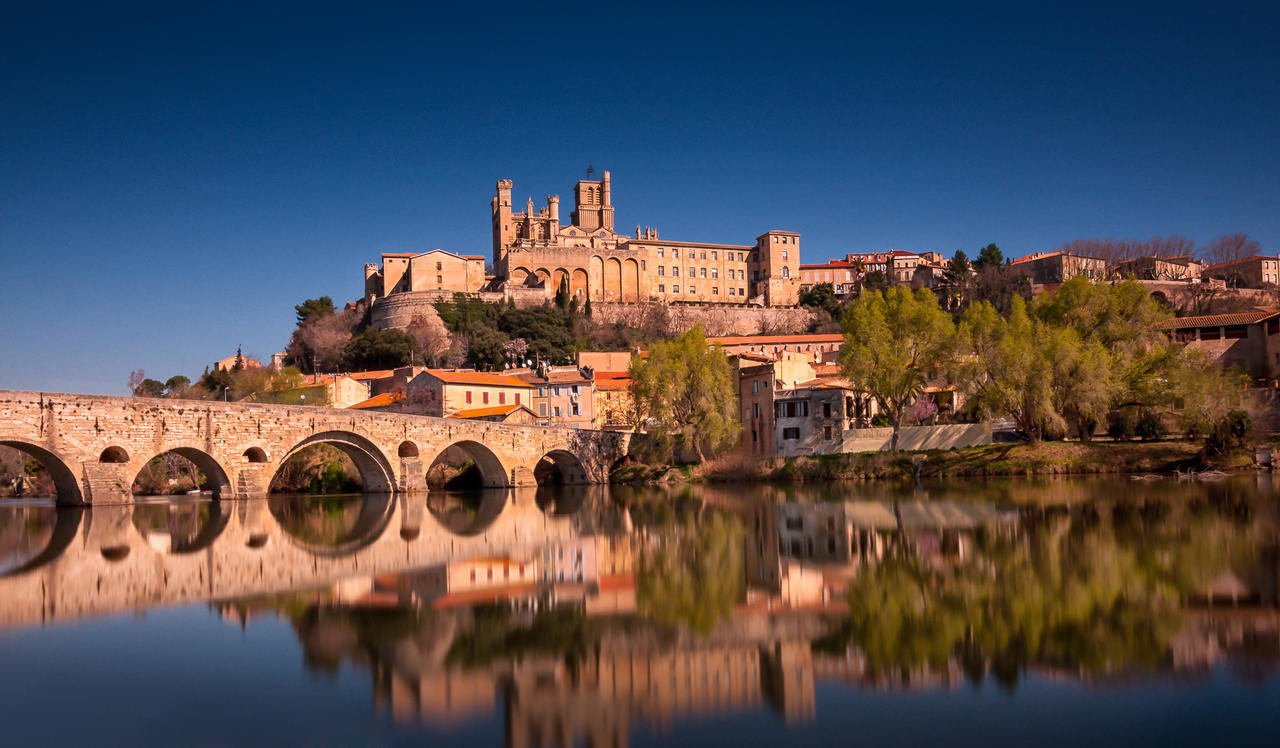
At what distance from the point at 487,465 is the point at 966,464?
23.0 metres

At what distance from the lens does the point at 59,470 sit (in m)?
30.7

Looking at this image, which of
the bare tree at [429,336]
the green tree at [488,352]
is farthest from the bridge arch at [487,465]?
the bare tree at [429,336]

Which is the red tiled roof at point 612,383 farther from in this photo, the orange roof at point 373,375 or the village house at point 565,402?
the orange roof at point 373,375

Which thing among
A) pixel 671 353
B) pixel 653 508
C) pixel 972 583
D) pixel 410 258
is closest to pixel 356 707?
pixel 972 583

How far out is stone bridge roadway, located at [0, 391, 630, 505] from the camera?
29547mm

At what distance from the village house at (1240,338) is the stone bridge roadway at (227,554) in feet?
148

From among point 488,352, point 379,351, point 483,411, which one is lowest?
point 483,411

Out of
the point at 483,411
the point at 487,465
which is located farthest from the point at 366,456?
the point at 483,411

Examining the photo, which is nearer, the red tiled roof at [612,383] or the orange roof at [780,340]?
the red tiled roof at [612,383]

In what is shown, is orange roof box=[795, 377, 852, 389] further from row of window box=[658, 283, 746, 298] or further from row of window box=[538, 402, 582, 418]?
row of window box=[658, 283, 746, 298]

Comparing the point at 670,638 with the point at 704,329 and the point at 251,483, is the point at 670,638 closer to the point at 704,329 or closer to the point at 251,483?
the point at 251,483

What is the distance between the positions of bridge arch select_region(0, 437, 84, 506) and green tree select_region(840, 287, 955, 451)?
31.7m

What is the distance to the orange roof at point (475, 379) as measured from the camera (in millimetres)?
60938

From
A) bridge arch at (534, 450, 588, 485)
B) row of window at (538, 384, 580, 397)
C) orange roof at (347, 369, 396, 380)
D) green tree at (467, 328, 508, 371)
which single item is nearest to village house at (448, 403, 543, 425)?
bridge arch at (534, 450, 588, 485)
